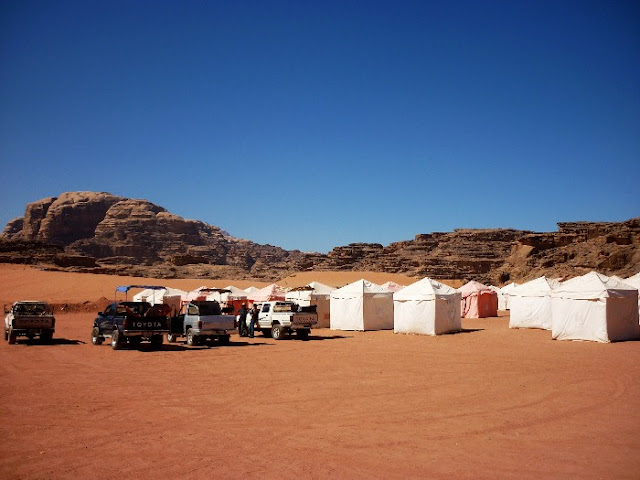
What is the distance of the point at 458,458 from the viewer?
23.3ft

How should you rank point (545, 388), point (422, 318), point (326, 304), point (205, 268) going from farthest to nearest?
→ point (205, 268) → point (326, 304) → point (422, 318) → point (545, 388)

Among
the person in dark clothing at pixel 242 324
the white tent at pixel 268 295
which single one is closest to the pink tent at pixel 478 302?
the white tent at pixel 268 295

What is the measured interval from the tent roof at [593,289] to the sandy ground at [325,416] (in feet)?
11.3

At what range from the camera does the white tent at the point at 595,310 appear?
2123 centimetres

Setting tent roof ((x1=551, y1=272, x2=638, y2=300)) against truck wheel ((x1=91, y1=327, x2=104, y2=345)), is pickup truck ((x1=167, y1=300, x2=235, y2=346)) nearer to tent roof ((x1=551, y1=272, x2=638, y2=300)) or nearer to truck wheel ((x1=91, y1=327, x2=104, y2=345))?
truck wheel ((x1=91, y1=327, x2=104, y2=345))

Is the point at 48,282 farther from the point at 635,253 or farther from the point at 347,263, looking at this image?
the point at 347,263

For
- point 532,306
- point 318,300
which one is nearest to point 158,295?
point 318,300

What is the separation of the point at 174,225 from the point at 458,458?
198730 millimetres

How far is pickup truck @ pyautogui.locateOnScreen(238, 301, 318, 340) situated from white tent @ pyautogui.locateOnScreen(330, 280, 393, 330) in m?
4.01

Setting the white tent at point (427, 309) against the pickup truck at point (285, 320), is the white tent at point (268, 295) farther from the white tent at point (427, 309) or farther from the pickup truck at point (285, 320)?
the white tent at point (427, 309)

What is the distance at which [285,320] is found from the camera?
25.8 m

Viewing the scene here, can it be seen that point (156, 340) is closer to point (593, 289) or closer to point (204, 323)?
point (204, 323)

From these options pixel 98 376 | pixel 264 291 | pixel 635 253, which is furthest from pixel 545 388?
pixel 635 253

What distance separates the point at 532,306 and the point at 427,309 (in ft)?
23.7
